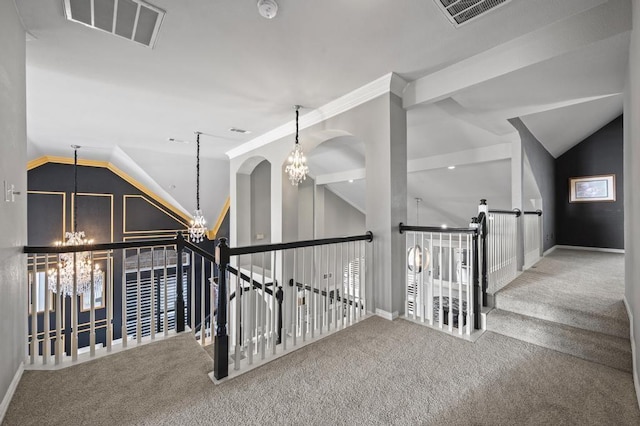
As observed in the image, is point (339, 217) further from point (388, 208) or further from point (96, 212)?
point (96, 212)

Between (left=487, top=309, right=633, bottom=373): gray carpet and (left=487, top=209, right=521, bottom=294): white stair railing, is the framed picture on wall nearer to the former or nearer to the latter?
(left=487, top=209, right=521, bottom=294): white stair railing

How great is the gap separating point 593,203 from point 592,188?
31 cm

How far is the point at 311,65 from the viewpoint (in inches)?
108

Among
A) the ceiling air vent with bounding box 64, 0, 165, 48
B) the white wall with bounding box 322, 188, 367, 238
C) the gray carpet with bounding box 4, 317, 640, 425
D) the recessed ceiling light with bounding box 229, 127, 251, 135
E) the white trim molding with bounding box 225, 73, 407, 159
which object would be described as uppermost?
the recessed ceiling light with bounding box 229, 127, 251, 135

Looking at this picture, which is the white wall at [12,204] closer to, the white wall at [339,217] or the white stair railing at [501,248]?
the white stair railing at [501,248]

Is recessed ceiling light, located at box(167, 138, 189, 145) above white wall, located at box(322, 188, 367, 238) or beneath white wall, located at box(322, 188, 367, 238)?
above

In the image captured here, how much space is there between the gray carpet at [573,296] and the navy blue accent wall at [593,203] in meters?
1.73

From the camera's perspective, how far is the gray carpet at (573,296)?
7.77 feet

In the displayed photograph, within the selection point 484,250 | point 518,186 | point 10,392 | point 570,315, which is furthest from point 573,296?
point 10,392

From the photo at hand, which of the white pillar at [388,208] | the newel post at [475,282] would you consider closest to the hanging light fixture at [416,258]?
the white pillar at [388,208]

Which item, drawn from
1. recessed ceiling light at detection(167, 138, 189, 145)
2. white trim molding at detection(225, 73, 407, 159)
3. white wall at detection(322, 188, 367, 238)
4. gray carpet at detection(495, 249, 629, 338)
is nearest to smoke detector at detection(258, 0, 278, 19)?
white trim molding at detection(225, 73, 407, 159)

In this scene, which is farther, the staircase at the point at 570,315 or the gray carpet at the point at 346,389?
the staircase at the point at 570,315

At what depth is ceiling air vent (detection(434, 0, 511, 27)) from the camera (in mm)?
1946

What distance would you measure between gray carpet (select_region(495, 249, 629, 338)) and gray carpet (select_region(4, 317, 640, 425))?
0.47 m
